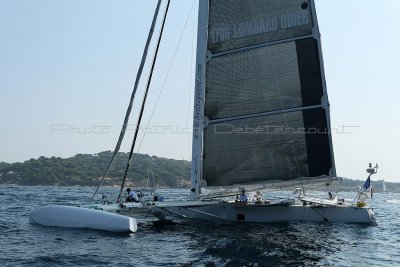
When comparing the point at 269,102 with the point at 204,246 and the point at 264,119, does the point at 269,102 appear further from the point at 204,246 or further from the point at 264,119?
the point at 204,246

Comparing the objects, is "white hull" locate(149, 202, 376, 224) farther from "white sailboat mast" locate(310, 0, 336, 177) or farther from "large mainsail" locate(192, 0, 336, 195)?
"white sailboat mast" locate(310, 0, 336, 177)

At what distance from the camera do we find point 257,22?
2044 centimetres

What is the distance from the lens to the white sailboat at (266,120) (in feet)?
65.4

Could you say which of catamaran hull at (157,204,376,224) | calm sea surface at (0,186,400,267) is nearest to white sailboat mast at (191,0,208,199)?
catamaran hull at (157,204,376,224)

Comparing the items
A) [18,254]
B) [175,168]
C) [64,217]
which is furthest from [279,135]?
[175,168]

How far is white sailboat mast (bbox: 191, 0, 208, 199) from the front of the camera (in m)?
20.4

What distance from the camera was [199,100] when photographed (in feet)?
67.6

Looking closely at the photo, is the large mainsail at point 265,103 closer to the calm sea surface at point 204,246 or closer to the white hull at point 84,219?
the calm sea surface at point 204,246

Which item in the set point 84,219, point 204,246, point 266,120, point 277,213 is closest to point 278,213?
point 277,213

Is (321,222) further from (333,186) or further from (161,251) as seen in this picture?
(161,251)

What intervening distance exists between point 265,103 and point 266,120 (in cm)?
78

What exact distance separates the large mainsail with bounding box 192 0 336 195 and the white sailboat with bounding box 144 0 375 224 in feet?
0.15

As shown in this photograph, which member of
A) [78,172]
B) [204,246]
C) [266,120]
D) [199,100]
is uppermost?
[78,172]

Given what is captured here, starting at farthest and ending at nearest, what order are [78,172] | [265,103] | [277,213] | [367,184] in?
[78,172] → [367,184] → [265,103] → [277,213]
